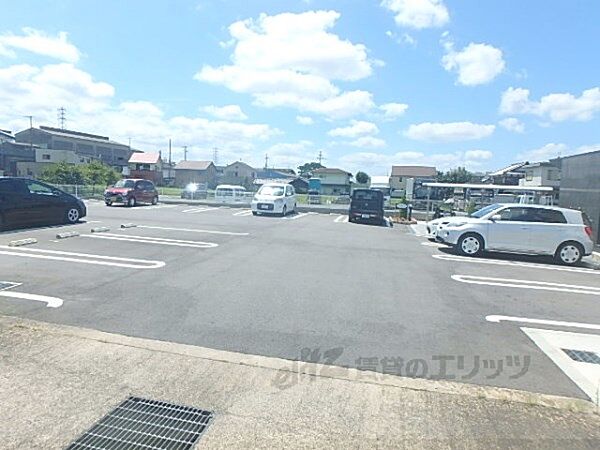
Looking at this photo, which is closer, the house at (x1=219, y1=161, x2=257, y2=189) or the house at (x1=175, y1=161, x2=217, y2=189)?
the house at (x1=175, y1=161, x2=217, y2=189)

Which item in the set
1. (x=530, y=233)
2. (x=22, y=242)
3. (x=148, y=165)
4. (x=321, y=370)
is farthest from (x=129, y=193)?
(x=148, y=165)

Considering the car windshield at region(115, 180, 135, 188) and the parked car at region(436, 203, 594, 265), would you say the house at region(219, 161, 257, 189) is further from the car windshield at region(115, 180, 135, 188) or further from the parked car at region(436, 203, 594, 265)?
the parked car at region(436, 203, 594, 265)

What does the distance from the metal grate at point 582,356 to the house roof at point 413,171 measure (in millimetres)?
68191

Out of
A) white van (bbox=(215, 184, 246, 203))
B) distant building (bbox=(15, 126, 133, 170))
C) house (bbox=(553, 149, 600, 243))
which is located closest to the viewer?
house (bbox=(553, 149, 600, 243))

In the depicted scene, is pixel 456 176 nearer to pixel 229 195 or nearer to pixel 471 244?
pixel 229 195

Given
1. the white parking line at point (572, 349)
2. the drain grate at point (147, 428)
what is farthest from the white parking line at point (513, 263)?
the drain grate at point (147, 428)

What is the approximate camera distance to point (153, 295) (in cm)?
547

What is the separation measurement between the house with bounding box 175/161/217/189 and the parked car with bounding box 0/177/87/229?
56.1m

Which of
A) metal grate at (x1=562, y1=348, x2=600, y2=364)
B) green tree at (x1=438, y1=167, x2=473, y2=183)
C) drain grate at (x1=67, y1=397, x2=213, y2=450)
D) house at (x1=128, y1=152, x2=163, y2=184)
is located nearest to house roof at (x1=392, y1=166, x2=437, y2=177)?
green tree at (x1=438, y1=167, x2=473, y2=183)

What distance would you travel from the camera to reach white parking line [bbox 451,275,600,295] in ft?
23.5

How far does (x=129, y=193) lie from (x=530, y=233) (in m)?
19.6

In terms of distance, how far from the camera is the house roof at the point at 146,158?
6061 centimetres

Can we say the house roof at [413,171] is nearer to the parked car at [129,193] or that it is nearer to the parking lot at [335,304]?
the parked car at [129,193]

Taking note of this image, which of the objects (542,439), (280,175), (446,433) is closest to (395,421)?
(446,433)
